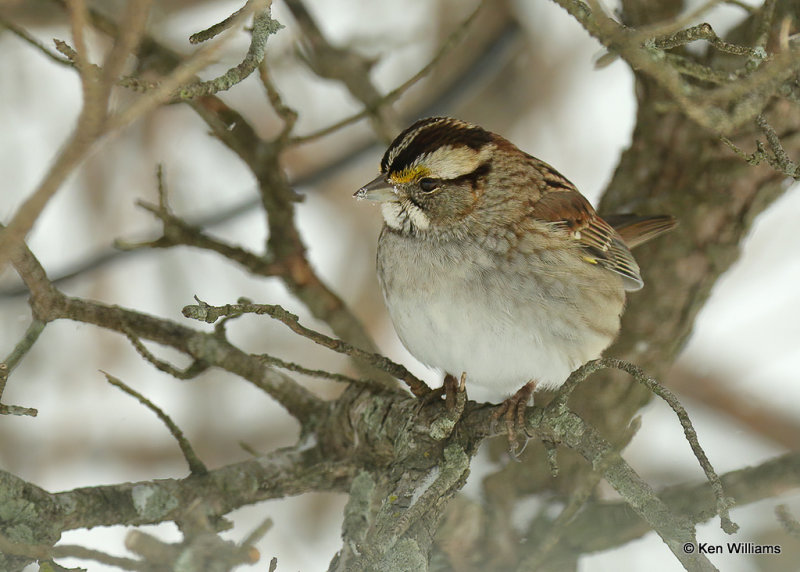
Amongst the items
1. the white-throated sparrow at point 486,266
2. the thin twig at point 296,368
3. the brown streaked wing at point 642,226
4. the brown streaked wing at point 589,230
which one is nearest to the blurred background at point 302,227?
the brown streaked wing at point 642,226

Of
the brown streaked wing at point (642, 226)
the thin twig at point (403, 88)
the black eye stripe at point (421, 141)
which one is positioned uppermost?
the thin twig at point (403, 88)

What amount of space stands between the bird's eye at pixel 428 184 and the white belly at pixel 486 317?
226 mm

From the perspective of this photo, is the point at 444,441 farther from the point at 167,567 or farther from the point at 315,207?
the point at 315,207

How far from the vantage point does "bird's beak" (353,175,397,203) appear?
3.45m

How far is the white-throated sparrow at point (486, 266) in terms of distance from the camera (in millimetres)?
3236

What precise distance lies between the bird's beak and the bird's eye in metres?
0.11

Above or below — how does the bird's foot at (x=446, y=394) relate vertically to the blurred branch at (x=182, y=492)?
above

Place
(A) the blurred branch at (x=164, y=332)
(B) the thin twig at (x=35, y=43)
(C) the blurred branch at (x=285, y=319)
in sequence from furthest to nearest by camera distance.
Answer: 1. (B) the thin twig at (x=35, y=43)
2. (A) the blurred branch at (x=164, y=332)
3. (C) the blurred branch at (x=285, y=319)

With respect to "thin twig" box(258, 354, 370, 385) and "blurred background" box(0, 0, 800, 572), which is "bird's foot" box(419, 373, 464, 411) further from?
"blurred background" box(0, 0, 800, 572)

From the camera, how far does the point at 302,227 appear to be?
6.31 meters

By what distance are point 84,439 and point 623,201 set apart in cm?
332

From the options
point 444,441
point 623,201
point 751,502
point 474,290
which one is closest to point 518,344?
point 474,290

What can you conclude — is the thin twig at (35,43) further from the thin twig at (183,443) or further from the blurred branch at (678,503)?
the blurred branch at (678,503)

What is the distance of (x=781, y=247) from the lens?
18.6 feet
